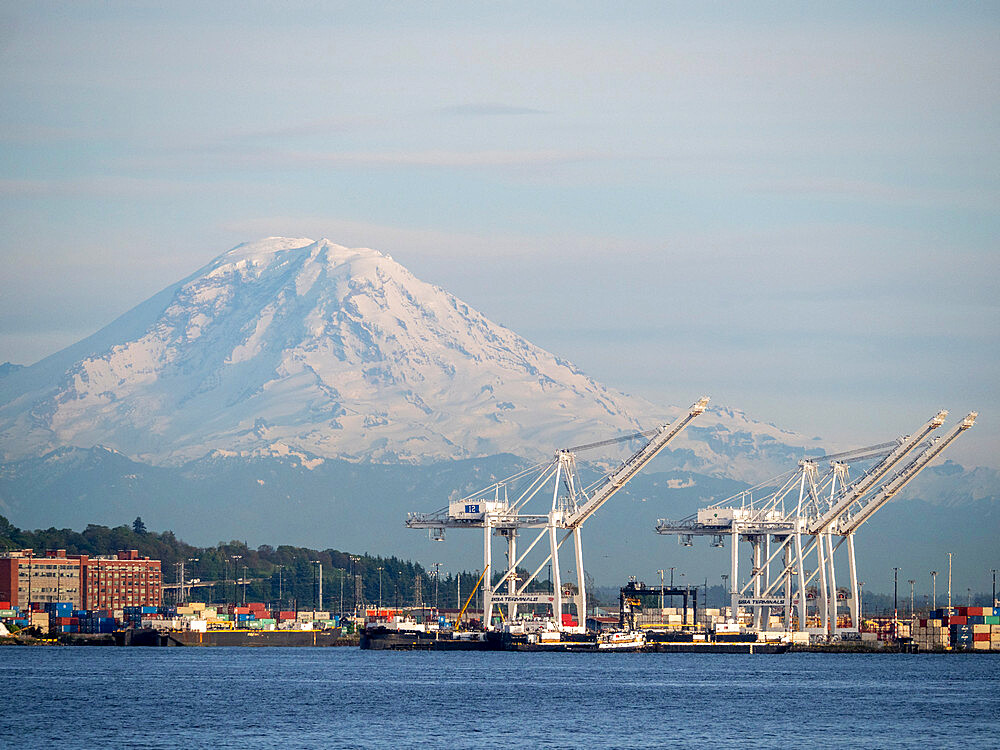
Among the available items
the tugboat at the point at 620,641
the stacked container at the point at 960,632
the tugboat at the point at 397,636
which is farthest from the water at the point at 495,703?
the stacked container at the point at 960,632

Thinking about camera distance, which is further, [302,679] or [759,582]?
[759,582]

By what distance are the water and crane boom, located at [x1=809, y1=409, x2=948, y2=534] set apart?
1740cm

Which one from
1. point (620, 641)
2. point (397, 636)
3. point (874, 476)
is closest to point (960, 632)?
point (874, 476)

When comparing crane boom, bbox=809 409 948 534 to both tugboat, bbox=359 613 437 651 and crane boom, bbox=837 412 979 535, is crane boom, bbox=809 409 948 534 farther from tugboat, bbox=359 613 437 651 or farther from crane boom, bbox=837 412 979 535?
tugboat, bbox=359 613 437 651

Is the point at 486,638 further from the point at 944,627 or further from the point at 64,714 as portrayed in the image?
the point at 64,714

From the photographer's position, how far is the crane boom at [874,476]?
140m

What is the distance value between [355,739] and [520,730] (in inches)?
278

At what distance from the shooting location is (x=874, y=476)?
5531 inches

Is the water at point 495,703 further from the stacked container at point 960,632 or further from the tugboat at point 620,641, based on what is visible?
the stacked container at point 960,632

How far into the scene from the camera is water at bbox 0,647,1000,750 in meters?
68.1

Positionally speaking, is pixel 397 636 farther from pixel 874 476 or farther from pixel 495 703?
pixel 495 703

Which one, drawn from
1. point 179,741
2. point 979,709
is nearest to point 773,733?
point 979,709

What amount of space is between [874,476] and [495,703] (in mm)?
65515

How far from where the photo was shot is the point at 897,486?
138750 mm
